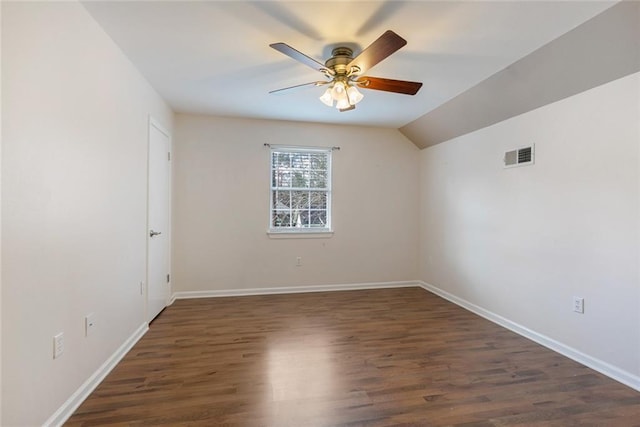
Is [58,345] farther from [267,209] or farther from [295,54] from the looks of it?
[267,209]

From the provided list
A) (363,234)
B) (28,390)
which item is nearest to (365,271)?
(363,234)

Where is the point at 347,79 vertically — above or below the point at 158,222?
above

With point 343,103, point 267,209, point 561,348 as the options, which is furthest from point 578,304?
point 267,209

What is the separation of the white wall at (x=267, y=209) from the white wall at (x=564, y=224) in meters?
1.01

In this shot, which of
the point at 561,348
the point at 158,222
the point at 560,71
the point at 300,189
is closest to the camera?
the point at 560,71

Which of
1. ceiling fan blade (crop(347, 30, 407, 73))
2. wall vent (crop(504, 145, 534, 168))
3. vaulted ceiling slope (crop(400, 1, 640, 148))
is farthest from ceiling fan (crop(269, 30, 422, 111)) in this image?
wall vent (crop(504, 145, 534, 168))

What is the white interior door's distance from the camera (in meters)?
3.04

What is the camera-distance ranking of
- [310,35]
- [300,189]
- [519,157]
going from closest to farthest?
[310,35]
[519,157]
[300,189]

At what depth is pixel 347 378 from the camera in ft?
6.96

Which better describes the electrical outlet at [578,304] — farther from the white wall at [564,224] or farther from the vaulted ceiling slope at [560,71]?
the vaulted ceiling slope at [560,71]

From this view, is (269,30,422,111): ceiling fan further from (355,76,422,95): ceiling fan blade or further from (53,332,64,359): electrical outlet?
(53,332,64,359): electrical outlet

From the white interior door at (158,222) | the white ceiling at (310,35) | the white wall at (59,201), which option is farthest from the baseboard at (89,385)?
the white ceiling at (310,35)

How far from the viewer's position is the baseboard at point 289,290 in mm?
4000

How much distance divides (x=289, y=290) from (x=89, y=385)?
257 centimetres
